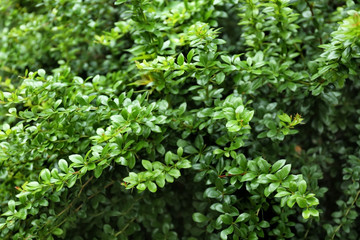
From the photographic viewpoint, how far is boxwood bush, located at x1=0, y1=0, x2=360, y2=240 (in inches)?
59.7

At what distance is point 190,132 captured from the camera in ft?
5.68

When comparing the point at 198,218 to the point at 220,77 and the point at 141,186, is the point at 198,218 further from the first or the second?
the point at 220,77

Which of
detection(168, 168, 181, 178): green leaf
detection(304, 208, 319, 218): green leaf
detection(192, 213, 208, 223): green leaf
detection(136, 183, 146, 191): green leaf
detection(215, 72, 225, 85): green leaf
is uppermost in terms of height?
detection(215, 72, 225, 85): green leaf

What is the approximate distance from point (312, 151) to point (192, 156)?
77 centimetres

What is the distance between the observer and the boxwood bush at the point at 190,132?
1518 millimetres

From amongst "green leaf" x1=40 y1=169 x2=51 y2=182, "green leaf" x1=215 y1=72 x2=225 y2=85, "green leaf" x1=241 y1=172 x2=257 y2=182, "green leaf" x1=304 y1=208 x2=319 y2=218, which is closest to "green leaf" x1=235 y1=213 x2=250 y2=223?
"green leaf" x1=241 y1=172 x2=257 y2=182

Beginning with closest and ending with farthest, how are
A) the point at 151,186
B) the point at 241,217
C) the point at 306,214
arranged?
the point at 306,214 < the point at 151,186 < the point at 241,217

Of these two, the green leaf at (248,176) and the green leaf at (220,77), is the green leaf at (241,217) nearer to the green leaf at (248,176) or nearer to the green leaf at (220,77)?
the green leaf at (248,176)

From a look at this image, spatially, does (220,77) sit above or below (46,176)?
above

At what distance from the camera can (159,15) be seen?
1.88 metres

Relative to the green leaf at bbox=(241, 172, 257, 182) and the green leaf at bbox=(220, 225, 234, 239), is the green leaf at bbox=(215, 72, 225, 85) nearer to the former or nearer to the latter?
the green leaf at bbox=(241, 172, 257, 182)

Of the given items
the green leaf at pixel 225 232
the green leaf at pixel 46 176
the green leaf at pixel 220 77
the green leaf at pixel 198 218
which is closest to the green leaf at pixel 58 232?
the green leaf at pixel 46 176

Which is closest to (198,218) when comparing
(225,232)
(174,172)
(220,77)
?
(225,232)

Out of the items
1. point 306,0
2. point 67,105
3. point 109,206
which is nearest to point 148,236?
point 109,206
